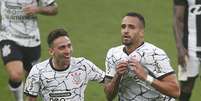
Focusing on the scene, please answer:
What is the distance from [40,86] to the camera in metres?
7.14

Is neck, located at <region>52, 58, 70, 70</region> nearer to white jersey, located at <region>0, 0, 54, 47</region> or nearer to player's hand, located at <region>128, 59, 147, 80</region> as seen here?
player's hand, located at <region>128, 59, 147, 80</region>

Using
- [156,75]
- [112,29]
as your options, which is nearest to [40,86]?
[156,75]

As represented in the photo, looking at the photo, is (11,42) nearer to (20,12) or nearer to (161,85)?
(20,12)

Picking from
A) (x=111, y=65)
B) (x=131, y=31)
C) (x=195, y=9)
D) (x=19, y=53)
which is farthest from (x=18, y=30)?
(x=131, y=31)

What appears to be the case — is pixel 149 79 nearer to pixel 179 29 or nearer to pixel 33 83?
pixel 33 83

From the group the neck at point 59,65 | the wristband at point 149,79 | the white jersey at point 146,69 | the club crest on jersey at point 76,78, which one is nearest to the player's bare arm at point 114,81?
the white jersey at point 146,69

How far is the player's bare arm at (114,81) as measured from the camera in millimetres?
6371

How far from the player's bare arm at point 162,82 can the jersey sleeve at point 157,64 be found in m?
0.06

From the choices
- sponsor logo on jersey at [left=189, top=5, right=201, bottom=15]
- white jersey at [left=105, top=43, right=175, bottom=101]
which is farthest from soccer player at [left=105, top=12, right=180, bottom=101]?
sponsor logo on jersey at [left=189, top=5, right=201, bottom=15]

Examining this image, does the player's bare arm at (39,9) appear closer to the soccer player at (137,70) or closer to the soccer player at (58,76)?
the soccer player at (58,76)

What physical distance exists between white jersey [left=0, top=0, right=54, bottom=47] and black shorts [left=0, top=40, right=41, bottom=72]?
0.23ft

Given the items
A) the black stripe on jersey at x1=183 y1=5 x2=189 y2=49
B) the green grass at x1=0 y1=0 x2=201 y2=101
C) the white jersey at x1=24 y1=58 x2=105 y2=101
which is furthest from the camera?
the green grass at x1=0 y1=0 x2=201 y2=101

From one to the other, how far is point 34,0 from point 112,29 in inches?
211

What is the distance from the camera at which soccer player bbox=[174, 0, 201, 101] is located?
838cm
